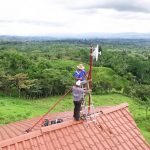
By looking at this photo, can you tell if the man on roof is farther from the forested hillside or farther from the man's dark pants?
the forested hillside

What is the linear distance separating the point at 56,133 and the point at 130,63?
68409mm

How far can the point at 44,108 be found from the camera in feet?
134

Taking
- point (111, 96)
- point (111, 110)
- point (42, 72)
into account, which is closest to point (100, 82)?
point (111, 96)

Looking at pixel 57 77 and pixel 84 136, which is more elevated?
pixel 84 136

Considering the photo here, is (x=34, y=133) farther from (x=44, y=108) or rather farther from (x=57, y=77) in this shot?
(x=57, y=77)

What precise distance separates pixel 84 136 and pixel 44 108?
3195 centimetres

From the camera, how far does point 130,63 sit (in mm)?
76062

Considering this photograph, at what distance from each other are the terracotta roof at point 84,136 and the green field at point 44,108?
55.2 feet

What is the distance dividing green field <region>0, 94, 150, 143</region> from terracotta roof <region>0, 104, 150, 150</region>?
16831 millimetres

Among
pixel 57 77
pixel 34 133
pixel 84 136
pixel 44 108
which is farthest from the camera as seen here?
pixel 57 77

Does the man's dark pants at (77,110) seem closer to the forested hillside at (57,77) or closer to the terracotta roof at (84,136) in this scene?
the terracotta roof at (84,136)

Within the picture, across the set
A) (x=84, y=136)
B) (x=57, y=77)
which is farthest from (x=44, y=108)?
(x=84, y=136)

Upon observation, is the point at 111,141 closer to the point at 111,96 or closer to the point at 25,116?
the point at 25,116

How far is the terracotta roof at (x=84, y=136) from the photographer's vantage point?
8.60 meters
